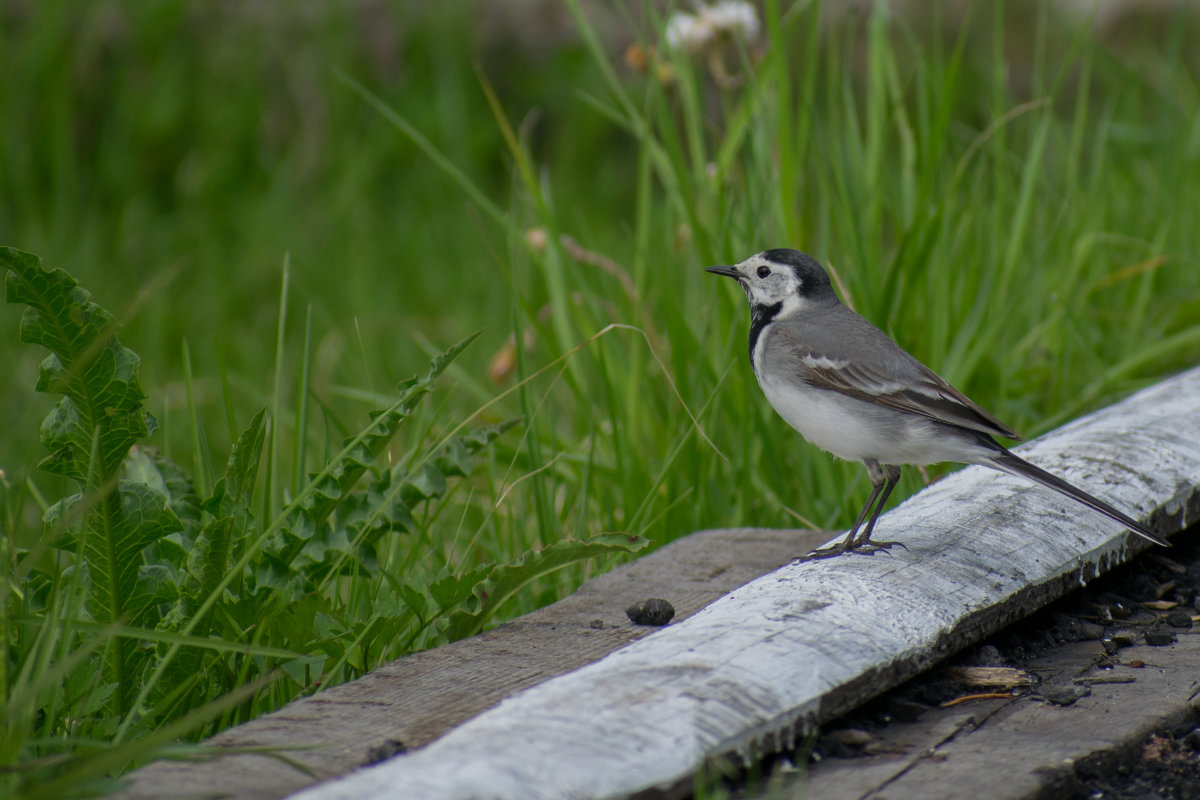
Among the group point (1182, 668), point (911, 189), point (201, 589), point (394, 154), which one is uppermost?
point (394, 154)

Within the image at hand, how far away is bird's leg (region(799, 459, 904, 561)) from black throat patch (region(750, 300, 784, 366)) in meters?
0.42

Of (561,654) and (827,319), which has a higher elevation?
(827,319)

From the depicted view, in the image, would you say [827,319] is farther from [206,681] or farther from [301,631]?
[206,681]

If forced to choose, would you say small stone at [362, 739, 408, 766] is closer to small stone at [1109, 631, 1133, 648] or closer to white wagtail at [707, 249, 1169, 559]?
white wagtail at [707, 249, 1169, 559]

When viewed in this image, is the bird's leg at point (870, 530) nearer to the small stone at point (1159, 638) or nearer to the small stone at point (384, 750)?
the small stone at point (1159, 638)

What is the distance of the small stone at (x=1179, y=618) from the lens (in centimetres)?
246

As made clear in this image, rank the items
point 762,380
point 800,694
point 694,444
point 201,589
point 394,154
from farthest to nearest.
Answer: point 394,154
point 694,444
point 762,380
point 201,589
point 800,694

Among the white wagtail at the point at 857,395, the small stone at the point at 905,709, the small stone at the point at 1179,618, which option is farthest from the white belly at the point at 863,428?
the small stone at the point at 905,709

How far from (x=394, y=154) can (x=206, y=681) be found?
6.05m

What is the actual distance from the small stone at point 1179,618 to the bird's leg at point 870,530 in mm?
561

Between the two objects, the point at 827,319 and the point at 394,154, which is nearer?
the point at 827,319

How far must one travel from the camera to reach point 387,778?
61.3 inches

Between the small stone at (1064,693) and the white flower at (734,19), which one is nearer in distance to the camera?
the small stone at (1064,693)

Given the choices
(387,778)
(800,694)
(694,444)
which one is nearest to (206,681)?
(387,778)
